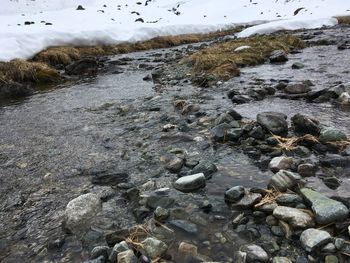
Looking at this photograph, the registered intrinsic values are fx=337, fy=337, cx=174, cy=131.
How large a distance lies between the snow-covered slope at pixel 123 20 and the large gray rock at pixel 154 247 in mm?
11092

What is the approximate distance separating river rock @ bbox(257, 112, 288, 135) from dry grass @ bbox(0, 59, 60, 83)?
27.2 feet

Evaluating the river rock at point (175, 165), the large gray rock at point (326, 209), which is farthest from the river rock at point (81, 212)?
the large gray rock at point (326, 209)

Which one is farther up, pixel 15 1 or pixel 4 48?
pixel 15 1

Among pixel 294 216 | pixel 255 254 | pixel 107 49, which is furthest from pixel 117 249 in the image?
pixel 107 49

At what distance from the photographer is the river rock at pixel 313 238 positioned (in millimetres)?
2389

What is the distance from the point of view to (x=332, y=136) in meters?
4.09

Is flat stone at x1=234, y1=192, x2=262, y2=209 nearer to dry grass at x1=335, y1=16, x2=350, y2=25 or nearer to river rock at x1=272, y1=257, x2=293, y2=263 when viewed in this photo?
river rock at x1=272, y1=257, x2=293, y2=263

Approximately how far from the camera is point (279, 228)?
2688 mm

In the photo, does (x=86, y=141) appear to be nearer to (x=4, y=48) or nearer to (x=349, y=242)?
(x=349, y=242)

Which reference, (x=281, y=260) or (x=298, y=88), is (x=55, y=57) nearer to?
(x=298, y=88)

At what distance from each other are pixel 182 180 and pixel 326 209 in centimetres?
140

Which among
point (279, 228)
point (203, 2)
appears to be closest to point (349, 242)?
point (279, 228)

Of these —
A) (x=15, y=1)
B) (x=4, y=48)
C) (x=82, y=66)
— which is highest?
(x=15, y=1)

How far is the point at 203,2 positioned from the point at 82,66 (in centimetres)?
3870
